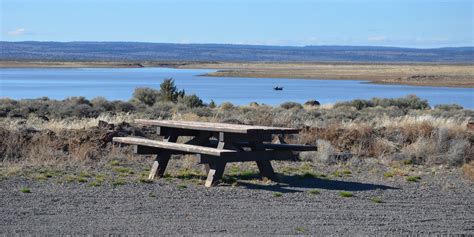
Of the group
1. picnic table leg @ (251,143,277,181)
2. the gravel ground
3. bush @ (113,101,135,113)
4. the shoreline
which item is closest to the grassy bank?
picnic table leg @ (251,143,277,181)

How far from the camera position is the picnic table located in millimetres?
11469

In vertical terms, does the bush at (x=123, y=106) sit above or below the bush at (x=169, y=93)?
above

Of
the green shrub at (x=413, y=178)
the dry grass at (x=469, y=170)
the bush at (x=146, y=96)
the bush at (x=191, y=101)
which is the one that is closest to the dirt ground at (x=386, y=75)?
the bush at (x=146, y=96)

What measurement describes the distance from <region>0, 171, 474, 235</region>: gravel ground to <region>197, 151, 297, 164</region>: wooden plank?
0.35m

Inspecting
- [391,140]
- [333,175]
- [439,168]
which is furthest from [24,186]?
[391,140]

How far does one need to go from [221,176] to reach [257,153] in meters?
0.63

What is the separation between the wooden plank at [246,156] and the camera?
37.7 ft

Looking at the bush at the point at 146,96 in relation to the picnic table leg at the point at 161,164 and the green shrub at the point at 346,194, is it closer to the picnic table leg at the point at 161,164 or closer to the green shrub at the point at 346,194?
the picnic table leg at the point at 161,164

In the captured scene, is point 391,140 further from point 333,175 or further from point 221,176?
A: point 221,176

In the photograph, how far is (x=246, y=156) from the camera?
38.8 ft

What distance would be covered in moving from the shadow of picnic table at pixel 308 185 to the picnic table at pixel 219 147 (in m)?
0.32

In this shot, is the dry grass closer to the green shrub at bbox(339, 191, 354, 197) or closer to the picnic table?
the picnic table

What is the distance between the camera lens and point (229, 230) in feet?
27.4

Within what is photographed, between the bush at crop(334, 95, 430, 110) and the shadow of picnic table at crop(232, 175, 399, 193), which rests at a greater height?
the shadow of picnic table at crop(232, 175, 399, 193)
